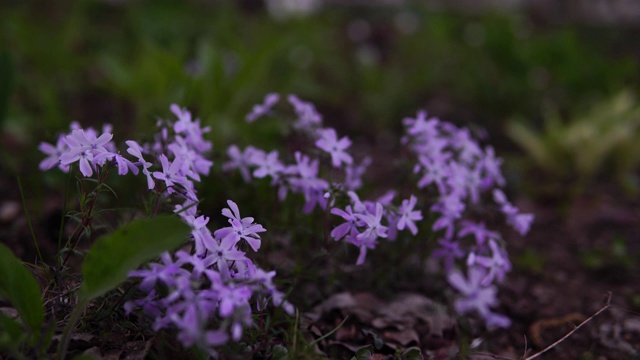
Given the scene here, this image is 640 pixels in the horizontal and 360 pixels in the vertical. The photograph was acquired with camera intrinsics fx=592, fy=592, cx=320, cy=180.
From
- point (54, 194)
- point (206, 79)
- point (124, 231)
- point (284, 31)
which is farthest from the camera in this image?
point (284, 31)

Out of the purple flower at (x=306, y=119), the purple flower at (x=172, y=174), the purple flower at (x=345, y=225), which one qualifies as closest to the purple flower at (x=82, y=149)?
the purple flower at (x=172, y=174)

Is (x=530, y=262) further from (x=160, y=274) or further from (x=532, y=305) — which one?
(x=160, y=274)

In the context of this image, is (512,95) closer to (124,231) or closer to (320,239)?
(320,239)

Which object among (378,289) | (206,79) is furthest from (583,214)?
(206,79)

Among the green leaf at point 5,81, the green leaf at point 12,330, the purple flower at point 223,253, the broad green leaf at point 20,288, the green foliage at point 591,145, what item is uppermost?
the green foliage at point 591,145

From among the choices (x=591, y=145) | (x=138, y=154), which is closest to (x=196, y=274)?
(x=138, y=154)

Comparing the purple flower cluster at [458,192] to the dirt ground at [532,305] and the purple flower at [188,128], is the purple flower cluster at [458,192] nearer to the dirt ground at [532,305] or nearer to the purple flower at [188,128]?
the dirt ground at [532,305]

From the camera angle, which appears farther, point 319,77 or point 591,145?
point 319,77
